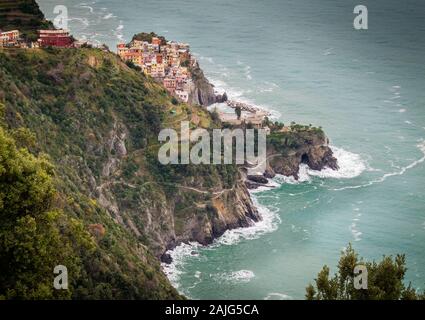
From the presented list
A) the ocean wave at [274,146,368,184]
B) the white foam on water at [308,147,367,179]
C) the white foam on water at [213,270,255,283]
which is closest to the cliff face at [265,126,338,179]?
the ocean wave at [274,146,368,184]

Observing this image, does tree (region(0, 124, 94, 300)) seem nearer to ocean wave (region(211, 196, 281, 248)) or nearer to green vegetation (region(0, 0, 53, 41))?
ocean wave (region(211, 196, 281, 248))

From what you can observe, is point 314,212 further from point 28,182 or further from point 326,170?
point 28,182

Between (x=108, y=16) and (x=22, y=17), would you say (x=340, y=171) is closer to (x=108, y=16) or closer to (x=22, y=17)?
(x=22, y=17)

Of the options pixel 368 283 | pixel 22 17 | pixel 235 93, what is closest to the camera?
pixel 368 283

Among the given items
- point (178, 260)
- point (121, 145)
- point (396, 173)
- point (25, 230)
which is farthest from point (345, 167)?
point (25, 230)

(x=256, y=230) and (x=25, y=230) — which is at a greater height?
(x=25, y=230)

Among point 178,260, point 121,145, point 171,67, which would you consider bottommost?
point 178,260
